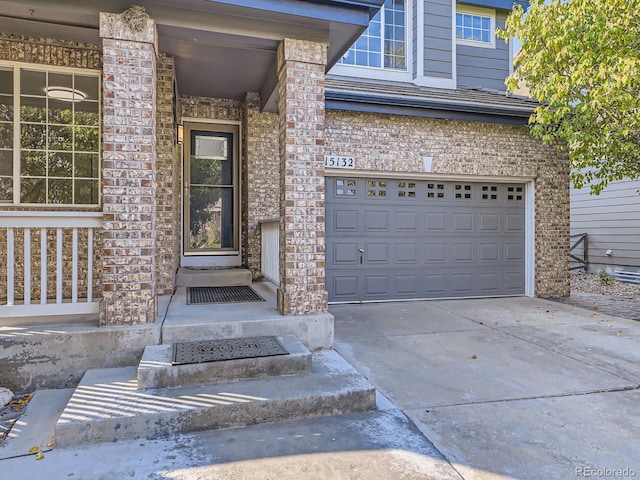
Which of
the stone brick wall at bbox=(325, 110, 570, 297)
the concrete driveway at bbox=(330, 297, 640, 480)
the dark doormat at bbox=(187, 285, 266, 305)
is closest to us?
the concrete driveway at bbox=(330, 297, 640, 480)

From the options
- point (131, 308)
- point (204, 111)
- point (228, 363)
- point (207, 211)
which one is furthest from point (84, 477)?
point (204, 111)

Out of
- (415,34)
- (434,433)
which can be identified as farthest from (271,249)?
(415,34)

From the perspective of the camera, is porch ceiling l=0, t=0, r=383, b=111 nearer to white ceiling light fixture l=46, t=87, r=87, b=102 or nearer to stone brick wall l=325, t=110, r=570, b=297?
white ceiling light fixture l=46, t=87, r=87, b=102

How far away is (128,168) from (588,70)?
537 cm

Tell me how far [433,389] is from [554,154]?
623cm

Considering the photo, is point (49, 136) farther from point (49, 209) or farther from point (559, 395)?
point (559, 395)

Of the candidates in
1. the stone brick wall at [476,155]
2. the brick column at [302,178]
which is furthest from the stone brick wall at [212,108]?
the brick column at [302,178]

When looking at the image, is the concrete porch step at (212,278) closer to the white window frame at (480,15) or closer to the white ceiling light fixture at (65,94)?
the white ceiling light fixture at (65,94)

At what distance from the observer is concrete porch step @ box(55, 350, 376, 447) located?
8.38ft

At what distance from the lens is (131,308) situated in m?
3.64

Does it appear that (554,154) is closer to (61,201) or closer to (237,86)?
(237,86)

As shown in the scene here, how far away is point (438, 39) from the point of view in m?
8.53

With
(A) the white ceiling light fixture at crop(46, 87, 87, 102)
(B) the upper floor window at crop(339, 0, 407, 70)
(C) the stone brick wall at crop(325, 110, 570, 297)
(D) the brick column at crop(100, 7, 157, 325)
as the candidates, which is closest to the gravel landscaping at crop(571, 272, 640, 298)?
(C) the stone brick wall at crop(325, 110, 570, 297)

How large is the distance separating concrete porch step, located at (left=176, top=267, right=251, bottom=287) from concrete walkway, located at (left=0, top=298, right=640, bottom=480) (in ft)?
7.57
